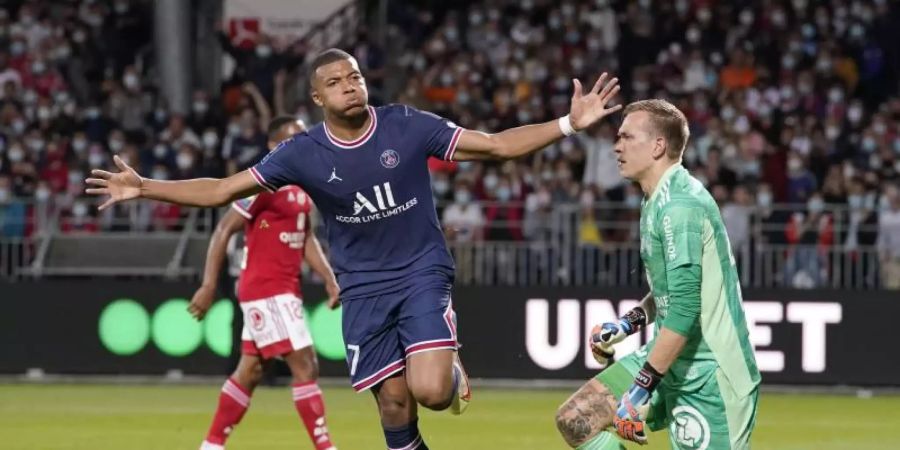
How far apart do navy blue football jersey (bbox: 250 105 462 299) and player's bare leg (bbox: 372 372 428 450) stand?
1.64 feet

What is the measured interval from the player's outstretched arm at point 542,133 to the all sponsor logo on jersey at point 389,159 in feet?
0.97

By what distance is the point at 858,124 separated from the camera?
2352 centimetres

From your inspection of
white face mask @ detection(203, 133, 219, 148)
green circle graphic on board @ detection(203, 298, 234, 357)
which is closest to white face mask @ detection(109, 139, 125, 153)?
white face mask @ detection(203, 133, 219, 148)

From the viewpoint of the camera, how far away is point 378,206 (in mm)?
8695

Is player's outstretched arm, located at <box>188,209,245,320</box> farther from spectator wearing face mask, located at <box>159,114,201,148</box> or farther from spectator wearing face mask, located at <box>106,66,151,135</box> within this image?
spectator wearing face mask, located at <box>106,66,151,135</box>

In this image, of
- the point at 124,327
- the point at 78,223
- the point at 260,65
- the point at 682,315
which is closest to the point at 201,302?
the point at 682,315

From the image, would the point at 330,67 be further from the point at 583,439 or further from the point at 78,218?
Answer: the point at 78,218

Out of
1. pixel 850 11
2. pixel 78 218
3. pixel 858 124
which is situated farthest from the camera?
pixel 850 11

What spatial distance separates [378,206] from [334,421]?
6.70m

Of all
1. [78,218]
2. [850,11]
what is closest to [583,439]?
[78,218]

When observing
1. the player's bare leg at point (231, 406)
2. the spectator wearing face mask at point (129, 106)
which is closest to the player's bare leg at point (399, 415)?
the player's bare leg at point (231, 406)

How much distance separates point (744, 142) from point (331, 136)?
47.3ft

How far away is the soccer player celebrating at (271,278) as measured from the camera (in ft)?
38.8

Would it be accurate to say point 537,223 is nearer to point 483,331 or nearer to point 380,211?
point 483,331
